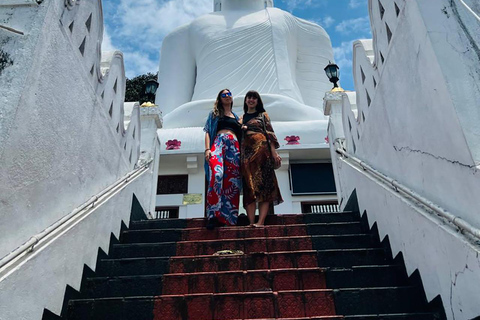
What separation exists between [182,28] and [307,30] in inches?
153

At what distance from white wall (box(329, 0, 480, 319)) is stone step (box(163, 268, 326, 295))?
0.70 metres

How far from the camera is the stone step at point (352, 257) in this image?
324 cm

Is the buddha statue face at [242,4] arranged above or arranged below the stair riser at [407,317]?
above

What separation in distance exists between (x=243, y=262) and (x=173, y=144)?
5.45 metres

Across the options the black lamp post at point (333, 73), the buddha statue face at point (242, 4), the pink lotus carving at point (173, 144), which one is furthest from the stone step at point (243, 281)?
the buddha statue face at point (242, 4)

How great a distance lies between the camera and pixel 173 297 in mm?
2652

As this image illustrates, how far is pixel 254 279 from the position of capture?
2951mm

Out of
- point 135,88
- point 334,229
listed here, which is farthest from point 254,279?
point 135,88

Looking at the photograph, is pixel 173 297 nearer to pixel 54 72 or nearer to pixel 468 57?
pixel 54 72

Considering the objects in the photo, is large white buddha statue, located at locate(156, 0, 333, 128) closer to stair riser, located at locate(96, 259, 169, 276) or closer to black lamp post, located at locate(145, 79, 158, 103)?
black lamp post, located at locate(145, 79, 158, 103)

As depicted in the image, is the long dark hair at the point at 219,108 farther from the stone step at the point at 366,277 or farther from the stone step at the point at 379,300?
the stone step at the point at 379,300

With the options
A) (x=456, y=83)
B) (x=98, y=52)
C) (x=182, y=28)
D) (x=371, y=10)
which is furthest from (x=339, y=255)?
(x=182, y=28)

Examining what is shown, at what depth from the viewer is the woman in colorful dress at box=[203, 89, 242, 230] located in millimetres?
4273

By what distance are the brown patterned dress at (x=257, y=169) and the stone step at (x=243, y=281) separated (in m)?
1.48
